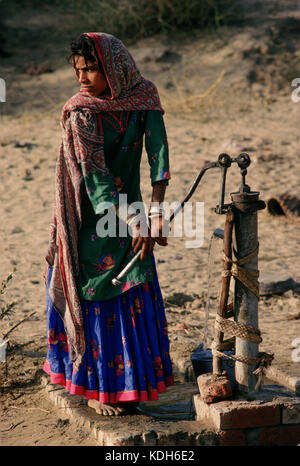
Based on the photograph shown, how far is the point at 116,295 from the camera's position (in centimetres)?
319

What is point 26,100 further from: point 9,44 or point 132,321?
point 132,321

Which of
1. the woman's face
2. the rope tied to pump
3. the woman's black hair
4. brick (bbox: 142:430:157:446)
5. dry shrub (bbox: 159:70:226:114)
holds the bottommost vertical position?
brick (bbox: 142:430:157:446)

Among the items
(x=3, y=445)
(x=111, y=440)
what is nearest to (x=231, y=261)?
(x=111, y=440)

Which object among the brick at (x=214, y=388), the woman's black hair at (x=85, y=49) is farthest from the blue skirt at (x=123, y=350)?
the woman's black hair at (x=85, y=49)

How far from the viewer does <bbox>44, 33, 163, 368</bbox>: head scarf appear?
3.04m

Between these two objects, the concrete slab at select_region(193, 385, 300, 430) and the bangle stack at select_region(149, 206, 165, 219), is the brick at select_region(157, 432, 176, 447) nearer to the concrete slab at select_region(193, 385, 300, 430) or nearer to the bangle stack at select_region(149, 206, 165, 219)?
the concrete slab at select_region(193, 385, 300, 430)

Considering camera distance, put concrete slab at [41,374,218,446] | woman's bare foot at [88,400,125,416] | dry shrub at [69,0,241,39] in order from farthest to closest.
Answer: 1. dry shrub at [69,0,241,39]
2. woman's bare foot at [88,400,125,416]
3. concrete slab at [41,374,218,446]

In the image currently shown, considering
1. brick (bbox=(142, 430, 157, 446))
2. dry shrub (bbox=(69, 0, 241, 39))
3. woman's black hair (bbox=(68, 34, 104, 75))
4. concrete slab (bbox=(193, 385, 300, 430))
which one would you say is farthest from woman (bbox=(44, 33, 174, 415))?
dry shrub (bbox=(69, 0, 241, 39))

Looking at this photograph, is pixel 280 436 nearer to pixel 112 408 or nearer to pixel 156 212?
A: pixel 112 408

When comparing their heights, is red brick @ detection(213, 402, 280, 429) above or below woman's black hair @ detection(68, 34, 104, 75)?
below

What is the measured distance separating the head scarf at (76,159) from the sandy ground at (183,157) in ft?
2.06

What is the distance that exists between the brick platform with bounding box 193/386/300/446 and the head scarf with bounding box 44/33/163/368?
0.69 m

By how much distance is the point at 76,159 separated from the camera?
3109 millimetres

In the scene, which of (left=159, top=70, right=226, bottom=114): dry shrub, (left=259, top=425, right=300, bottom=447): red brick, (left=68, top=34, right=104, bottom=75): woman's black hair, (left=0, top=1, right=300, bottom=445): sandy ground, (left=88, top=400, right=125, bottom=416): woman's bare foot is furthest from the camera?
(left=159, top=70, right=226, bottom=114): dry shrub
